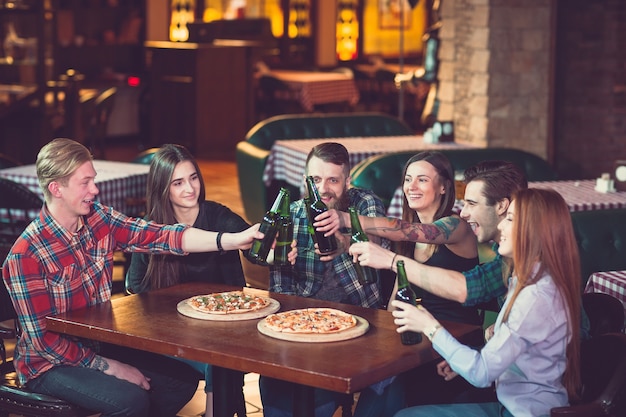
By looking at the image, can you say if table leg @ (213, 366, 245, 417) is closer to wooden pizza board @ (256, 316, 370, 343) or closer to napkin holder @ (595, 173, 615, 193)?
wooden pizza board @ (256, 316, 370, 343)

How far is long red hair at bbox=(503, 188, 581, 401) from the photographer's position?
2.88 metres

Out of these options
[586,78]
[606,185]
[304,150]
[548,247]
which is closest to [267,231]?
[548,247]

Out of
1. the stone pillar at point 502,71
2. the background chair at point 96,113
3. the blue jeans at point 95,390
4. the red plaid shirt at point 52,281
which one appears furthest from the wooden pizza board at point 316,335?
the background chair at point 96,113

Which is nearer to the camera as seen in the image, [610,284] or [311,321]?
[311,321]

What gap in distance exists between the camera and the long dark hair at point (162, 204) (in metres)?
3.91

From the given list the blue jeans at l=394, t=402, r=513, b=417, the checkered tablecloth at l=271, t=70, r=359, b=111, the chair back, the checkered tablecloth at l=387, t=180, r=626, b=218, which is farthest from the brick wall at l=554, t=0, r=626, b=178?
the blue jeans at l=394, t=402, r=513, b=417

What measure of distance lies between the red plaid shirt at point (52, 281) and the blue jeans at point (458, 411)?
1042 mm

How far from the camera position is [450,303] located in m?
3.72

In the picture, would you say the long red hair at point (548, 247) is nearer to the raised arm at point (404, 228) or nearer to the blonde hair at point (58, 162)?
the raised arm at point (404, 228)

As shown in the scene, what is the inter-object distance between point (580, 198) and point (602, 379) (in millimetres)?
2639

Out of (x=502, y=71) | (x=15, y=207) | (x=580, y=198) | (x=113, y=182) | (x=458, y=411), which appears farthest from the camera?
(x=502, y=71)

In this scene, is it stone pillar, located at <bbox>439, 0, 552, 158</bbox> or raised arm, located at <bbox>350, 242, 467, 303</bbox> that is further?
stone pillar, located at <bbox>439, 0, 552, 158</bbox>

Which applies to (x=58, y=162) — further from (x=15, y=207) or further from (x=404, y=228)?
(x=15, y=207)

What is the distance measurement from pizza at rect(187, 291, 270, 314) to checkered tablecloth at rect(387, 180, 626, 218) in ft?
6.61
